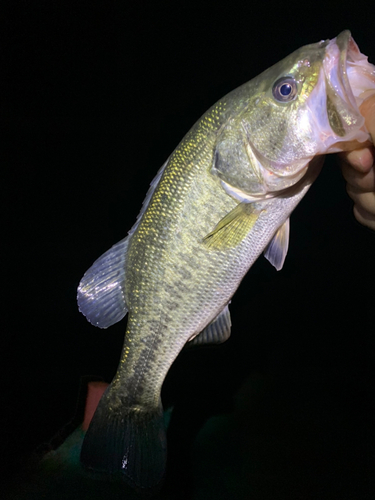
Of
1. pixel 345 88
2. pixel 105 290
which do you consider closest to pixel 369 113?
pixel 345 88

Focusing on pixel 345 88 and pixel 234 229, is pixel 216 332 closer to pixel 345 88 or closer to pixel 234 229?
pixel 234 229

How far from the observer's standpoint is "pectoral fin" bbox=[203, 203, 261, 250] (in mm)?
794

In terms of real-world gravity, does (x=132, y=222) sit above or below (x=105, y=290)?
above

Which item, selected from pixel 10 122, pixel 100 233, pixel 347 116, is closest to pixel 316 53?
pixel 347 116

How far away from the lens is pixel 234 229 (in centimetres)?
80

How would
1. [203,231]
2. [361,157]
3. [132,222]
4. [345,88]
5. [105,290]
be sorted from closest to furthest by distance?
[345,88] < [361,157] < [203,231] < [105,290] < [132,222]

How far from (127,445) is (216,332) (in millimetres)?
449

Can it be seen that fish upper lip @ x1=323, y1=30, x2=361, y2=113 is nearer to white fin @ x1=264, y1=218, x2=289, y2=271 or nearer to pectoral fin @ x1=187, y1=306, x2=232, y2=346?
white fin @ x1=264, y1=218, x2=289, y2=271

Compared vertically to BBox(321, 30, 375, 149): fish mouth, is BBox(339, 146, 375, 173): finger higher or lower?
lower

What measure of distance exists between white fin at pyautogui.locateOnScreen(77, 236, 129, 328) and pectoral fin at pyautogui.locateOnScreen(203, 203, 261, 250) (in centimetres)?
30

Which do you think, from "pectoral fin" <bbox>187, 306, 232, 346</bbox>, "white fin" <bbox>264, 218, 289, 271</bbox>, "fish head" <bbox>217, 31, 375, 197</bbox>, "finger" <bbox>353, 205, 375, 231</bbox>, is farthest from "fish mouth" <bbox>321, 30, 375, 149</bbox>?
"pectoral fin" <bbox>187, 306, 232, 346</bbox>

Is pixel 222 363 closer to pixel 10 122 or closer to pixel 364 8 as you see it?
pixel 10 122

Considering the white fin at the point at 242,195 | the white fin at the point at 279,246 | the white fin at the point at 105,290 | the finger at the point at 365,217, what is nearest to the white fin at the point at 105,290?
the white fin at the point at 105,290

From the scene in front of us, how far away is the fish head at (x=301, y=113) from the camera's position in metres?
0.61
